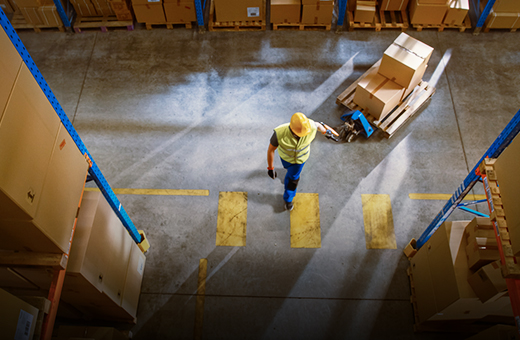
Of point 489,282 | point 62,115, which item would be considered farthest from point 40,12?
point 489,282

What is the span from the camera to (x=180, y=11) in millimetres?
8398

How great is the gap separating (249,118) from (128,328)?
14.2 ft

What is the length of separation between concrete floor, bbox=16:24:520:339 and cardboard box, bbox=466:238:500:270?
1793mm

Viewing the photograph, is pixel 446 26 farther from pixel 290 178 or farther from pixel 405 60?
pixel 290 178

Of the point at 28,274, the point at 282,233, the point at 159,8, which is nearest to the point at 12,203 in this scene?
the point at 28,274

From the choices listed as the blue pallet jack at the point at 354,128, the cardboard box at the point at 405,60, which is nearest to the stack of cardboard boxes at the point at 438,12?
the cardboard box at the point at 405,60

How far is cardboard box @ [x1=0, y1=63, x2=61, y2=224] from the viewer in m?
2.75

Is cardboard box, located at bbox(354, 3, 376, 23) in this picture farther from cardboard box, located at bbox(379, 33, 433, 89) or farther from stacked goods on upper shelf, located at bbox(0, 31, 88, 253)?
stacked goods on upper shelf, located at bbox(0, 31, 88, 253)

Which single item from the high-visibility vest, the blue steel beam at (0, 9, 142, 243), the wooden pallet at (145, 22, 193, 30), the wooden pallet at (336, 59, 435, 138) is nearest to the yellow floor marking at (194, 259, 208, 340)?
the blue steel beam at (0, 9, 142, 243)

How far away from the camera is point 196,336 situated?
17.9 feet

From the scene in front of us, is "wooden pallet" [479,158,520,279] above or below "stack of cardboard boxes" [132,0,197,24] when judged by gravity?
below

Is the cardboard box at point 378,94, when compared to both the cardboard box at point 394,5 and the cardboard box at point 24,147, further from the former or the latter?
the cardboard box at point 24,147

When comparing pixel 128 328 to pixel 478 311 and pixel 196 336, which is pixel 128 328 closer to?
pixel 196 336

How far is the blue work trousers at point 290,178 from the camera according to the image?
563cm
